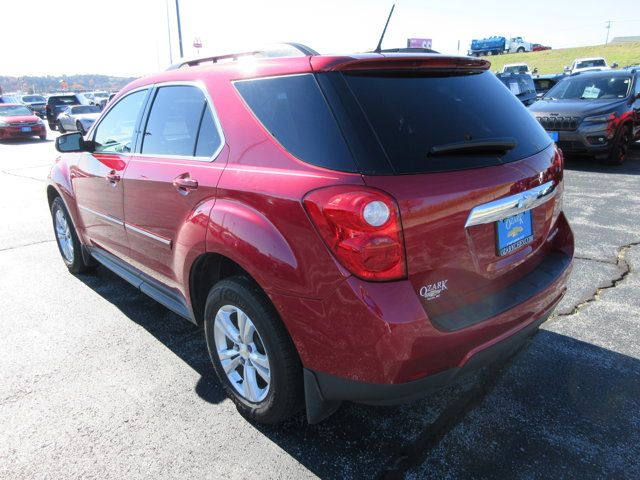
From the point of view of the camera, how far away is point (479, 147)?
6.95 feet

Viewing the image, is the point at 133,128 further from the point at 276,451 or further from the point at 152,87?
the point at 276,451

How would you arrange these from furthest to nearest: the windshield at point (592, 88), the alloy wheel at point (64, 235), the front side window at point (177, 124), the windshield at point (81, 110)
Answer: the windshield at point (81, 110) < the windshield at point (592, 88) < the alloy wheel at point (64, 235) < the front side window at point (177, 124)

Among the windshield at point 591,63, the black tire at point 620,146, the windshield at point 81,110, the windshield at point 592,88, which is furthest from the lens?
the windshield at point 591,63

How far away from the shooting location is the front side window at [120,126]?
3423mm

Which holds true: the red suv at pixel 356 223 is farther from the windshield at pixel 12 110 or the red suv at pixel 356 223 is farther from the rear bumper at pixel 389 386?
the windshield at pixel 12 110

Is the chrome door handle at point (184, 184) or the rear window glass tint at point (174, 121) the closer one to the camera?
the chrome door handle at point (184, 184)

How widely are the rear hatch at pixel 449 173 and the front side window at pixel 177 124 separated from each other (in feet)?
3.01

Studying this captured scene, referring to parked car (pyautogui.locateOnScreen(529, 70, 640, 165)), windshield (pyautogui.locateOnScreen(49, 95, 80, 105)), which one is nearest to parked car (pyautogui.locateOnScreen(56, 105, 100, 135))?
windshield (pyautogui.locateOnScreen(49, 95, 80, 105))

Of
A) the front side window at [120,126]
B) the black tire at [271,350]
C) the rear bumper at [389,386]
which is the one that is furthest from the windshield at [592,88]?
the black tire at [271,350]

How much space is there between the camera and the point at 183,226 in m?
2.67

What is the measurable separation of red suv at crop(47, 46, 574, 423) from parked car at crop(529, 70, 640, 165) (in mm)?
6981

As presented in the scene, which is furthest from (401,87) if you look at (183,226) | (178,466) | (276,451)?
(178,466)

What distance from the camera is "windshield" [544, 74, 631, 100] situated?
9.66 metres

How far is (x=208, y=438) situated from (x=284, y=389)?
1.83 feet
